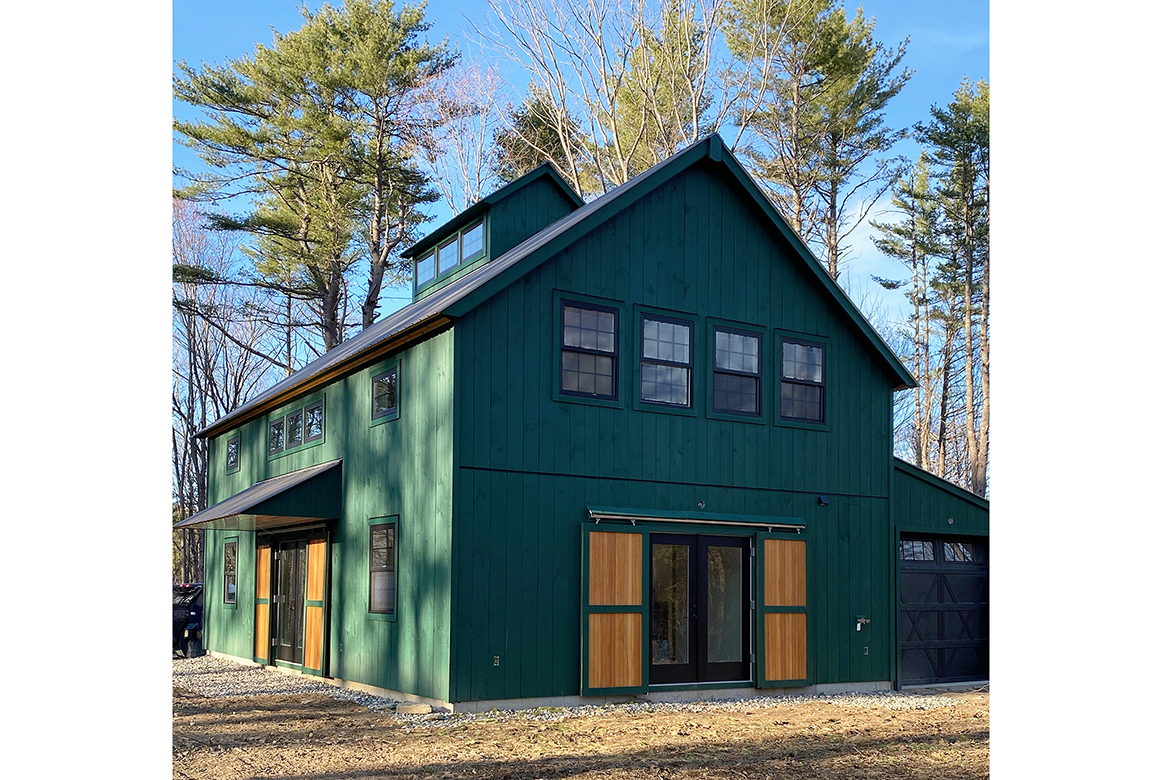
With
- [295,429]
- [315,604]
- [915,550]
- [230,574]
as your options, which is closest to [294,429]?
[295,429]

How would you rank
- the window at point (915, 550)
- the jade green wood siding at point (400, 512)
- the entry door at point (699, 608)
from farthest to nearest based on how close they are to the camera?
1. the window at point (915, 550)
2. the entry door at point (699, 608)
3. the jade green wood siding at point (400, 512)

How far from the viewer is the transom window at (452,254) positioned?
634 inches

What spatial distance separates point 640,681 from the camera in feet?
40.1

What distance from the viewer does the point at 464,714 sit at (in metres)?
11.0

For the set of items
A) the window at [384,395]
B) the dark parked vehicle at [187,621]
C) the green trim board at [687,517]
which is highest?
the window at [384,395]

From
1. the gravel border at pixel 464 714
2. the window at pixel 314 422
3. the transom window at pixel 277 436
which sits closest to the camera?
the gravel border at pixel 464 714

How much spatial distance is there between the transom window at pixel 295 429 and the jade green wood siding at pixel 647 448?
4.75 m

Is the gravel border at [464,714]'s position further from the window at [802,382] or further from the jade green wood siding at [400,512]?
the window at [802,382]

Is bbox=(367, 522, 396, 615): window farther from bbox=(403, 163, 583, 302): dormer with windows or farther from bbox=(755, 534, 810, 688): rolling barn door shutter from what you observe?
bbox=(403, 163, 583, 302): dormer with windows

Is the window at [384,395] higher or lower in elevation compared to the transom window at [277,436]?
higher

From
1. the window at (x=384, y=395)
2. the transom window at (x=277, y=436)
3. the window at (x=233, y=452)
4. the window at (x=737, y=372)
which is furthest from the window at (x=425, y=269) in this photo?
the window at (x=737, y=372)

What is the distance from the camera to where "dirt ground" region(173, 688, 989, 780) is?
8.23 meters

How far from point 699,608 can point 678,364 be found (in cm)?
296
